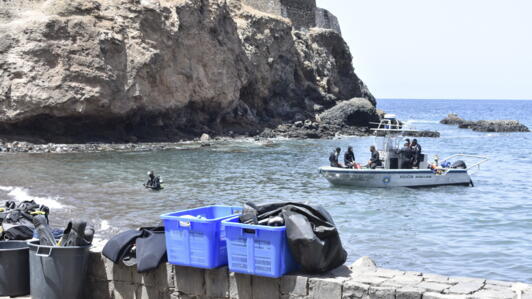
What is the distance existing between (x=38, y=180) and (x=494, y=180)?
18103mm

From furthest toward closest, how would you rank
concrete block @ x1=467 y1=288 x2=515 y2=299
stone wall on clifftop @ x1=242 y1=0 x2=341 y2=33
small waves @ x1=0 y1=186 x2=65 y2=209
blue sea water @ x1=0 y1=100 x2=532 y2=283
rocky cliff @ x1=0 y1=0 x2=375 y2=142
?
stone wall on clifftop @ x1=242 y1=0 x2=341 y2=33
rocky cliff @ x1=0 y1=0 x2=375 y2=142
small waves @ x1=0 y1=186 x2=65 y2=209
blue sea water @ x1=0 y1=100 x2=532 y2=283
concrete block @ x1=467 y1=288 x2=515 y2=299

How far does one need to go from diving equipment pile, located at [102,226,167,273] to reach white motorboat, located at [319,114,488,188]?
1548 centimetres

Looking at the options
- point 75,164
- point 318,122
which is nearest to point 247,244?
point 75,164

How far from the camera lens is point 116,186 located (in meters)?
20.5

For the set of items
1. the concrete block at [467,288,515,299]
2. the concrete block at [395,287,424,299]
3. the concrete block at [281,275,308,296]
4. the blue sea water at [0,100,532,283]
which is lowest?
the blue sea water at [0,100,532,283]

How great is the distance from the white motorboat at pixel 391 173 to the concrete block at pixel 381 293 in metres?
16.2

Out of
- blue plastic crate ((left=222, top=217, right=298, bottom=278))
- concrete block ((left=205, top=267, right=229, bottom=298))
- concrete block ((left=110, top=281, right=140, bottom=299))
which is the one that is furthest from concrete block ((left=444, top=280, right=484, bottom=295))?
concrete block ((left=110, top=281, right=140, bottom=299))

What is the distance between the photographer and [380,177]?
21953 millimetres

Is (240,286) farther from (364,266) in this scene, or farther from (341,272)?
(364,266)

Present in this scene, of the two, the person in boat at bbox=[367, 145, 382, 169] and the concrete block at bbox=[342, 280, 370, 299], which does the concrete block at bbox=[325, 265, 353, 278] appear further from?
the person in boat at bbox=[367, 145, 382, 169]

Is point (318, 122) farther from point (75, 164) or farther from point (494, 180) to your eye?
point (75, 164)

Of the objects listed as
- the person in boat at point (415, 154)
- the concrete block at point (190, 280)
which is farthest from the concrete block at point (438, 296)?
the person in boat at point (415, 154)

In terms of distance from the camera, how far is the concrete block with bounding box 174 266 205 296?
20.7ft

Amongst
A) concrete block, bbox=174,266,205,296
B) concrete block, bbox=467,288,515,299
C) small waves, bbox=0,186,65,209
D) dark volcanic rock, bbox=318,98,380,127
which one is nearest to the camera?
concrete block, bbox=467,288,515,299
